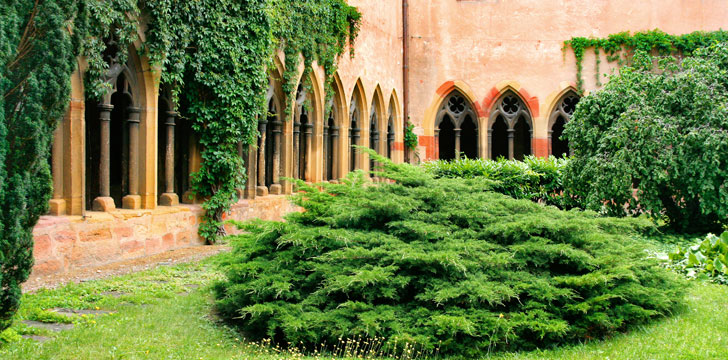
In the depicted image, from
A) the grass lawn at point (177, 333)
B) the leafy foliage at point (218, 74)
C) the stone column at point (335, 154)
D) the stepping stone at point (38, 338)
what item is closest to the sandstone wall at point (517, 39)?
the stone column at point (335, 154)

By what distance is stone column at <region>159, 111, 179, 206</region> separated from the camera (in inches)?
383

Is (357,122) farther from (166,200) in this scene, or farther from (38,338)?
(38,338)

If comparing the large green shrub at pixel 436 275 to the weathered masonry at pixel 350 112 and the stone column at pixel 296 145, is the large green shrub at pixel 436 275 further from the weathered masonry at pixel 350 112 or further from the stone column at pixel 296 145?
the stone column at pixel 296 145

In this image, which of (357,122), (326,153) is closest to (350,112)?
(357,122)

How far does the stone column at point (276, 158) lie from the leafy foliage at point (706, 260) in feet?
23.0

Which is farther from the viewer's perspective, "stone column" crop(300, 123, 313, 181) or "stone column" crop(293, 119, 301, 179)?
"stone column" crop(300, 123, 313, 181)

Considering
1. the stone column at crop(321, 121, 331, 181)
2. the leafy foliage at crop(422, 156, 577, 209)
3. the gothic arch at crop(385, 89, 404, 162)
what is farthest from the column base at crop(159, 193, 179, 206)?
the gothic arch at crop(385, 89, 404, 162)

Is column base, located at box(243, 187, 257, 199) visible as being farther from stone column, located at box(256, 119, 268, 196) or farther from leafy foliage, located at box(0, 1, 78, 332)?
leafy foliage, located at box(0, 1, 78, 332)

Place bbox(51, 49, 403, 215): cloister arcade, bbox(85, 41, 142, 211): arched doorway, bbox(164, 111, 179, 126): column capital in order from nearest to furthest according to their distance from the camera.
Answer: bbox(51, 49, 403, 215): cloister arcade < bbox(85, 41, 142, 211): arched doorway < bbox(164, 111, 179, 126): column capital

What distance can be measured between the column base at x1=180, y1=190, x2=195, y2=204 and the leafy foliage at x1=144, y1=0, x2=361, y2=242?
0.11 meters

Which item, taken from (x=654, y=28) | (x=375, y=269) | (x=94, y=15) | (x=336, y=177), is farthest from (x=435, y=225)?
(x=654, y=28)

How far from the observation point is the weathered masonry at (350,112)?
8.18 m

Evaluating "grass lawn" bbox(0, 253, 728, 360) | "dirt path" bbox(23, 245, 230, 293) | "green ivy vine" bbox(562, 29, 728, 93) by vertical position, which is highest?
"green ivy vine" bbox(562, 29, 728, 93)

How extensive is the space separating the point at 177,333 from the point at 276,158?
766cm
